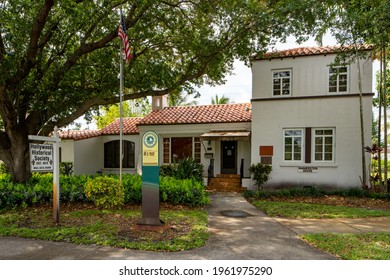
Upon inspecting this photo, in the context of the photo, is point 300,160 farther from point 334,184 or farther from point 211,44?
point 211,44

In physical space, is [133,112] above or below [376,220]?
above

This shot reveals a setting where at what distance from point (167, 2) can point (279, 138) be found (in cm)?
793

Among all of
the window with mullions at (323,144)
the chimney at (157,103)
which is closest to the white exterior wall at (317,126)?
the window with mullions at (323,144)

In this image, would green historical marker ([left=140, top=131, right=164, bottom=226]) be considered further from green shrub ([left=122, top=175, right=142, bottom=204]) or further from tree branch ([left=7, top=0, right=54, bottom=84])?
tree branch ([left=7, top=0, right=54, bottom=84])

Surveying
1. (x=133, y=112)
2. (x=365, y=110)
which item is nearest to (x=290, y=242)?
(x=365, y=110)

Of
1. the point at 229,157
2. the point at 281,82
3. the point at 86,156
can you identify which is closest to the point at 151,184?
the point at 281,82

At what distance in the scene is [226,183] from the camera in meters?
14.5

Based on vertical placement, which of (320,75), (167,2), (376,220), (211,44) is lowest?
(376,220)

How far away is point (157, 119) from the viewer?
17.0 m

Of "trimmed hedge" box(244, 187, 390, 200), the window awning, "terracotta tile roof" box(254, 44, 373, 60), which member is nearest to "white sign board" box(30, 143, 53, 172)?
"trimmed hedge" box(244, 187, 390, 200)

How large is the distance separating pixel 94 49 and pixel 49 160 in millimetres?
4774

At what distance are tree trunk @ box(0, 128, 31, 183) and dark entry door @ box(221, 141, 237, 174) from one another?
32.7 feet

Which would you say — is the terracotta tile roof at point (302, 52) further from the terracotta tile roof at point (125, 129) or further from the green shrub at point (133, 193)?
the terracotta tile roof at point (125, 129)

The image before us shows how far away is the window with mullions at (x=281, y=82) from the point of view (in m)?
13.4
